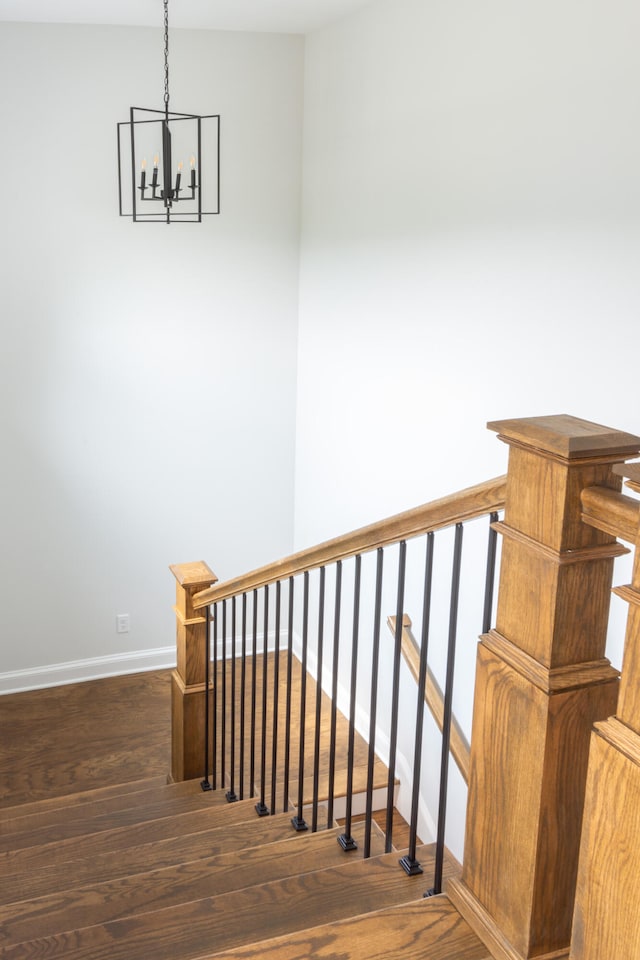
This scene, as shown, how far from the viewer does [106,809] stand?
3.54 meters

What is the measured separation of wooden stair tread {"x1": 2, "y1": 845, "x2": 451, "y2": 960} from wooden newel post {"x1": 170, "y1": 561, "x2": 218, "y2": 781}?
1537 millimetres

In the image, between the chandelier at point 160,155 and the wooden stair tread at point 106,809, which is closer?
the wooden stair tread at point 106,809

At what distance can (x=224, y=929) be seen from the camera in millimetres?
1860

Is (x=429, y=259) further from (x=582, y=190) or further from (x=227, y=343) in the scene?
(x=227, y=343)

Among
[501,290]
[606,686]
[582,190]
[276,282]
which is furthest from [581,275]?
[276,282]

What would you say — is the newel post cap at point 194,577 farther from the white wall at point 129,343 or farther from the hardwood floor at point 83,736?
the white wall at point 129,343

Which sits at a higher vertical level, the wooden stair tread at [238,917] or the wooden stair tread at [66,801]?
the wooden stair tread at [238,917]

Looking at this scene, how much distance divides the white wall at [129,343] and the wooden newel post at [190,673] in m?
1.70

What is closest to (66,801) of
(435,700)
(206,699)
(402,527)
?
(206,699)

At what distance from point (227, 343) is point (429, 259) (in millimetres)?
1616

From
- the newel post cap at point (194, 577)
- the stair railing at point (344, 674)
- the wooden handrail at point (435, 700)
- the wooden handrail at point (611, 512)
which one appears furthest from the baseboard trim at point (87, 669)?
the wooden handrail at point (611, 512)

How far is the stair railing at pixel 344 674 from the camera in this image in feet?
7.11

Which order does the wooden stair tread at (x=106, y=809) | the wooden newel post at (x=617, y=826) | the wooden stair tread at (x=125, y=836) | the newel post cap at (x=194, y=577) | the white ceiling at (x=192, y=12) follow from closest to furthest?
1. the wooden newel post at (x=617, y=826)
2. the wooden stair tread at (x=125, y=836)
3. the wooden stair tread at (x=106, y=809)
4. the newel post cap at (x=194, y=577)
5. the white ceiling at (x=192, y=12)

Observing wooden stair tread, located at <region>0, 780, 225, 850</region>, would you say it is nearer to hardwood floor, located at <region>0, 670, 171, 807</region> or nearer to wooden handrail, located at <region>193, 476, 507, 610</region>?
hardwood floor, located at <region>0, 670, 171, 807</region>
